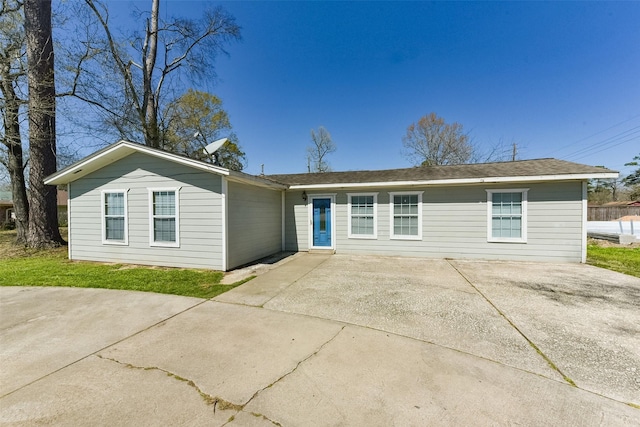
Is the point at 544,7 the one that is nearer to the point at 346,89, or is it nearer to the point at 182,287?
the point at 346,89

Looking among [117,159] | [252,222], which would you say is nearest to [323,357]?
[252,222]

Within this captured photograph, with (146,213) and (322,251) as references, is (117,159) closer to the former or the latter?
(146,213)

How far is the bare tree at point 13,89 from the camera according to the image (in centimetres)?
960

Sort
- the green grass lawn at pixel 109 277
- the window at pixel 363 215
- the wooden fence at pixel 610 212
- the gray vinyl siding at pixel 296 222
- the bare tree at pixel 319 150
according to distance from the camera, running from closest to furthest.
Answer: the green grass lawn at pixel 109 277
the window at pixel 363 215
the gray vinyl siding at pixel 296 222
the wooden fence at pixel 610 212
the bare tree at pixel 319 150

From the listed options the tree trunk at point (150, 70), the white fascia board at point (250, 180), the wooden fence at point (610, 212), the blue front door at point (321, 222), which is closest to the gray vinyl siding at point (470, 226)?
the blue front door at point (321, 222)

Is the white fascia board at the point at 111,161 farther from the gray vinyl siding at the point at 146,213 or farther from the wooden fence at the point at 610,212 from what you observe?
the wooden fence at the point at 610,212

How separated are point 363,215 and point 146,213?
7228mm

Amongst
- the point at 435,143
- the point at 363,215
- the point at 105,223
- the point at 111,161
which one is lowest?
the point at 105,223

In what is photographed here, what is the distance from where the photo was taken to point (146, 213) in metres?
7.78

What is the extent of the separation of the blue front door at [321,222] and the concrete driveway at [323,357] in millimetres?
4920

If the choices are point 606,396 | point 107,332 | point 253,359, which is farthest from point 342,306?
point 107,332

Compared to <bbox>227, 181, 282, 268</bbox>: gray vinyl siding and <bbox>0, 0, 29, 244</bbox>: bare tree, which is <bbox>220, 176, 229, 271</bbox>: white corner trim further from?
<bbox>0, 0, 29, 244</bbox>: bare tree

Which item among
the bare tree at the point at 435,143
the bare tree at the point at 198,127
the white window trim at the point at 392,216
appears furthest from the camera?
the bare tree at the point at 435,143

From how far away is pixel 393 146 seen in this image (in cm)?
2569
